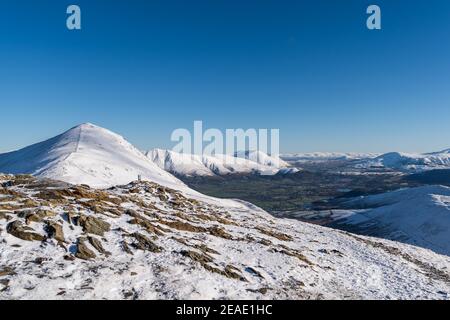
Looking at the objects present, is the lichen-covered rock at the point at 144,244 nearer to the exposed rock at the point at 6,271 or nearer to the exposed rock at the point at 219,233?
the exposed rock at the point at 6,271

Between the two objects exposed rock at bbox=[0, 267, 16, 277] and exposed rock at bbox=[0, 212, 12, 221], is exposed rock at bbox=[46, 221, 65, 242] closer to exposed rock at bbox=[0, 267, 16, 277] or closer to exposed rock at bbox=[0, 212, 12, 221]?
exposed rock at bbox=[0, 212, 12, 221]

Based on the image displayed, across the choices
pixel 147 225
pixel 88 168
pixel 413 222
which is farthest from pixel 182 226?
pixel 413 222

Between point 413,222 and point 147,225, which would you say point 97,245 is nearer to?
point 147,225

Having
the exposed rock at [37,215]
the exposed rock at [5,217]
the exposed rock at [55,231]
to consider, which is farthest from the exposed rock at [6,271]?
the exposed rock at [5,217]

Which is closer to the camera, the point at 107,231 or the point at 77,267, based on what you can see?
the point at 77,267
